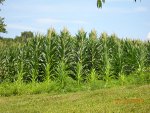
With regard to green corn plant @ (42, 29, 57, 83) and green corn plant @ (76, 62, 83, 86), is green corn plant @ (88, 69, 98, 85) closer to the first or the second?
green corn plant @ (76, 62, 83, 86)

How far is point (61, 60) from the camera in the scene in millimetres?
21891

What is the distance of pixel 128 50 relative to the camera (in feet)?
88.1

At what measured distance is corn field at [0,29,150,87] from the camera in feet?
71.0

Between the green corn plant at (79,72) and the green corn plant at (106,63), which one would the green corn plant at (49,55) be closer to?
the green corn plant at (79,72)

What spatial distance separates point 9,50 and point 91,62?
560 cm

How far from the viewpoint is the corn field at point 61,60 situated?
2164 cm

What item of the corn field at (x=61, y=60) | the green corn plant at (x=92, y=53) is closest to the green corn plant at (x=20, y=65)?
the corn field at (x=61, y=60)

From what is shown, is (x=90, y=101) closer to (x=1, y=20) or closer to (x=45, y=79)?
(x=45, y=79)

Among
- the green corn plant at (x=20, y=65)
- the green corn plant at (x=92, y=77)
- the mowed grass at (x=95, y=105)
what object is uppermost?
the green corn plant at (x=20, y=65)

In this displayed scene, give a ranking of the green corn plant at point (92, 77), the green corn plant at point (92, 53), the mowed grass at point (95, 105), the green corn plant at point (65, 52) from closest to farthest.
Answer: the mowed grass at point (95, 105)
the green corn plant at point (92, 77)
the green corn plant at point (65, 52)
the green corn plant at point (92, 53)

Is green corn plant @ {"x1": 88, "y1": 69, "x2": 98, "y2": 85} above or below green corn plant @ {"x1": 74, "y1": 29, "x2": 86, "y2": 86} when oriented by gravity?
below

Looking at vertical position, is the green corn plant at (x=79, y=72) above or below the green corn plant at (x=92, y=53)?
below

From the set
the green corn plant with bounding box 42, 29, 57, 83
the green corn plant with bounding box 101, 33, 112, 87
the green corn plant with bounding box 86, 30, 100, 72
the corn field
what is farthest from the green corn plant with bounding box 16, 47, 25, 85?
the green corn plant with bounding box 101, 33, 112, 87

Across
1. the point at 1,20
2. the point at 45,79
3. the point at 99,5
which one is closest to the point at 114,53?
the point at 45,79
